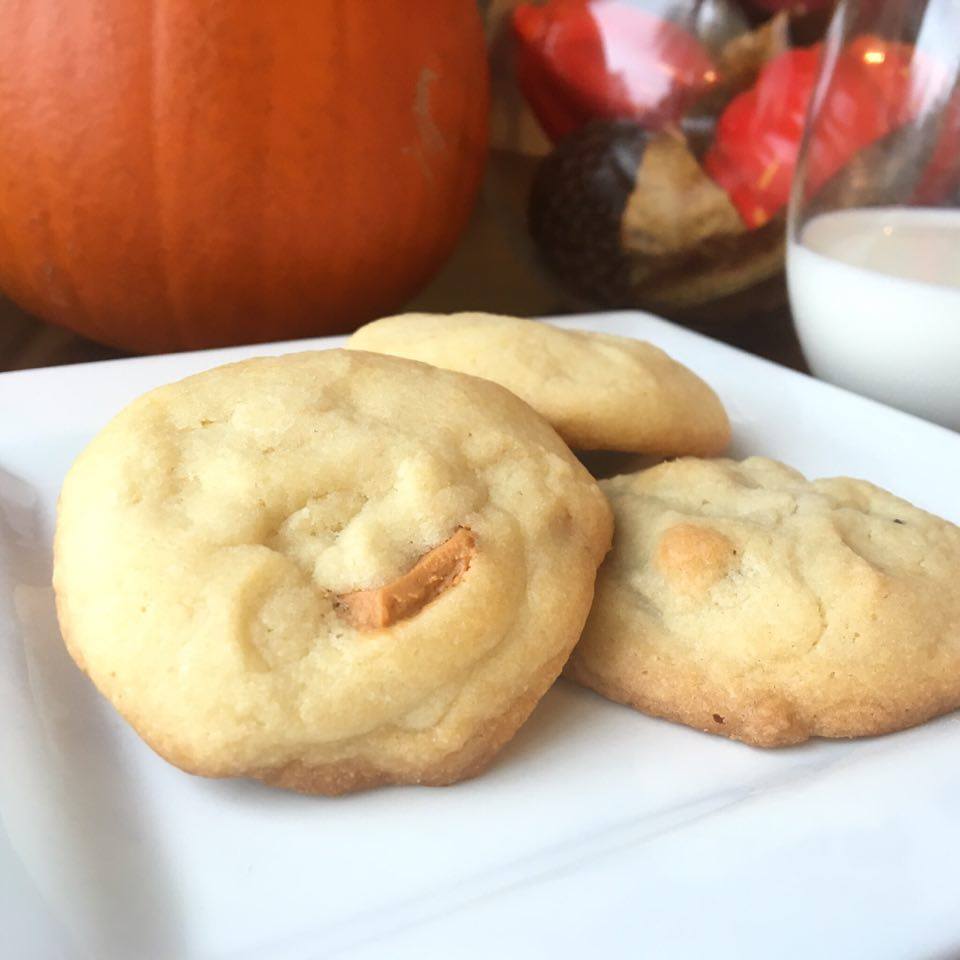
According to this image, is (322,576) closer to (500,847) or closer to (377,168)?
(500,847)

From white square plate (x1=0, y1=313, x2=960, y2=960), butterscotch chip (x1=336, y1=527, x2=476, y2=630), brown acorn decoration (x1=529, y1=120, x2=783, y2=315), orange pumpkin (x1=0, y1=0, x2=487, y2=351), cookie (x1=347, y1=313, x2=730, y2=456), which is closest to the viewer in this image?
white square plate (x1=0, y1=313, x2=960, y2=960)

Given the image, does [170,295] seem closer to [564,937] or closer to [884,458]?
[884,458]

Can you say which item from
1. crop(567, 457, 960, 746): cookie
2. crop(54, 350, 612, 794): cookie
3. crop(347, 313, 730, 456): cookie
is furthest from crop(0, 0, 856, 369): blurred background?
crop(567, 457, 960, 746): cookie

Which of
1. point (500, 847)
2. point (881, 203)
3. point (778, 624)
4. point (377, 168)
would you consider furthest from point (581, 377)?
point (881, 203)

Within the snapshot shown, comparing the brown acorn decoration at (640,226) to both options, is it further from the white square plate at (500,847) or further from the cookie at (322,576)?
the white square plate at (500,847)

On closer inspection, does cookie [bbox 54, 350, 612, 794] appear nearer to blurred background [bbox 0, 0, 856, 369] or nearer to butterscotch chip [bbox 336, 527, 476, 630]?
butterscotch chip [bbox 336, 527, 476, 630]

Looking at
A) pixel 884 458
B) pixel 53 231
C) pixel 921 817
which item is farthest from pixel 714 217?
pixel 921 817
